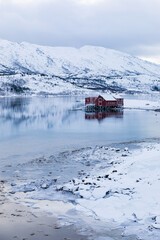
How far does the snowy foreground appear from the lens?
14315 mm

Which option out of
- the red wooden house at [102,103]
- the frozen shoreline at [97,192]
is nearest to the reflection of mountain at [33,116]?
the red wooden house at [102,103]

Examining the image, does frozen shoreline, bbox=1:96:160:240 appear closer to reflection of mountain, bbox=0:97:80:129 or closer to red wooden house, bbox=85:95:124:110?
reflection of mountain, bbox=0:97:80:129

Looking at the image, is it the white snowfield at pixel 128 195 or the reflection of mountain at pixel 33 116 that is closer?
the white snowfield at pixel 128 195

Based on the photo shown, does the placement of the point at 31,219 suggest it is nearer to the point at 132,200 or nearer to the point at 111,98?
the point at 132,200

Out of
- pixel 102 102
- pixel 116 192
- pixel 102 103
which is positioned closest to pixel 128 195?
pixel 116 192

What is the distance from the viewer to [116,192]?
1723 centimetres

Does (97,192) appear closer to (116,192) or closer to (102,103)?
(116,192)

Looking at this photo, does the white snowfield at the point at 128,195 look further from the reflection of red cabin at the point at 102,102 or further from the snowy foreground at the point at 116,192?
the reflection of red cabin at the point at 102,102

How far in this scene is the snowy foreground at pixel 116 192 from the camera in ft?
47.0

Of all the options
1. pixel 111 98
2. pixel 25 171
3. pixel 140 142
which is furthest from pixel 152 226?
pixel 111 98

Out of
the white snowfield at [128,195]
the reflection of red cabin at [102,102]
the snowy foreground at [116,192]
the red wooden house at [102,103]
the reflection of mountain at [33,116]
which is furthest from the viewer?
the reflection of red cabin at [102,102]

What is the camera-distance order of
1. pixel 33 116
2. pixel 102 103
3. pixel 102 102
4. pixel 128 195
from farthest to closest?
pixel 102 102 < pixel 102 103 < pixel 33 116 < pixel 128 195

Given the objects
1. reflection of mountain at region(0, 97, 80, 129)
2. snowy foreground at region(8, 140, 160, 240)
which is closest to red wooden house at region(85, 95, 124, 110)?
reflection of mountain at region(0, 97, 80, 129)

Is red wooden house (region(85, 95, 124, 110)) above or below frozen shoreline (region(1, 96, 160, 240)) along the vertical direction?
above
